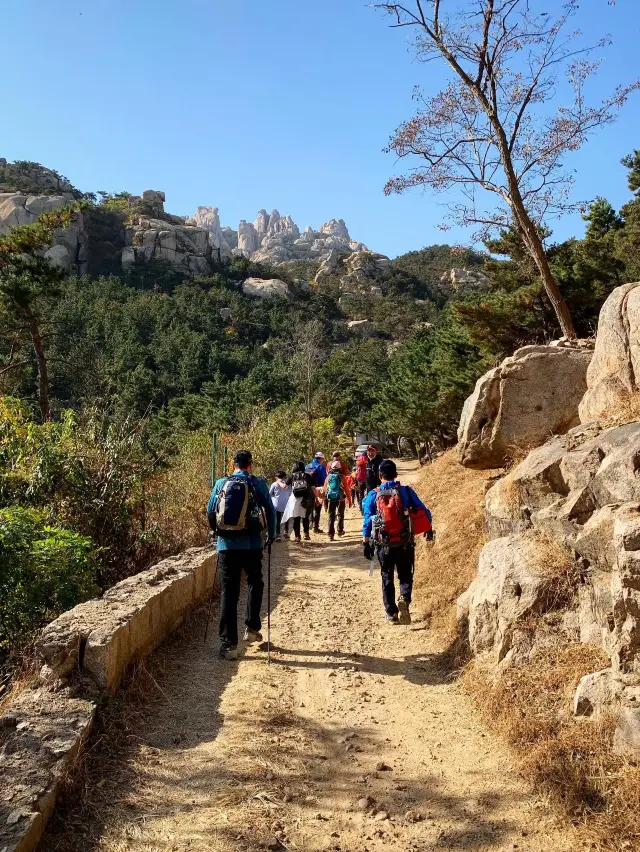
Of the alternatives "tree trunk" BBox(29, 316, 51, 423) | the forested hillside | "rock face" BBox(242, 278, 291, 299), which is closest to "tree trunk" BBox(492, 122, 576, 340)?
the forested hillside

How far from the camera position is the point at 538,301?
15922 mm

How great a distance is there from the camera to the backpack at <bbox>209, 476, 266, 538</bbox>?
5258 mm

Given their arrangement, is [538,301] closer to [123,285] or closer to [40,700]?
[40,700]

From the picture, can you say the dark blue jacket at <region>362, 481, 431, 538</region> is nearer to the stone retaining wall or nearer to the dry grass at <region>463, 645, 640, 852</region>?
the dry grass at <region>463, 645, 640, 852</region>

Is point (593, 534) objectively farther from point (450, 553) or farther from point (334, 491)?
point (334, 491)

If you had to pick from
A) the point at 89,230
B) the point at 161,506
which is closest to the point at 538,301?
the point at 161,506

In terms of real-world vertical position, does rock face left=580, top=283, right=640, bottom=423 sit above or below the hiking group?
above

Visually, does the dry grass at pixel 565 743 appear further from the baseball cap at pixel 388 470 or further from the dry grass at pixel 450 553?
the baseball cap at pixel 388 470

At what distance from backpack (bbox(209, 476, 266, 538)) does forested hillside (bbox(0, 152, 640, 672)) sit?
47.7 inches

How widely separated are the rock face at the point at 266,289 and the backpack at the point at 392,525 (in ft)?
241

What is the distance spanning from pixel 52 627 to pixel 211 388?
36588 millimetres

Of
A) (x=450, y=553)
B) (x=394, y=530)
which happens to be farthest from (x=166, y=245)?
(x=394, y=530)

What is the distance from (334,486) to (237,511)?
247 inches

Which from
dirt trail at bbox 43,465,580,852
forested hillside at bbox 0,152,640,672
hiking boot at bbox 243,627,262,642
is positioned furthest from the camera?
forested hillside at bbox 0,152,640,672
